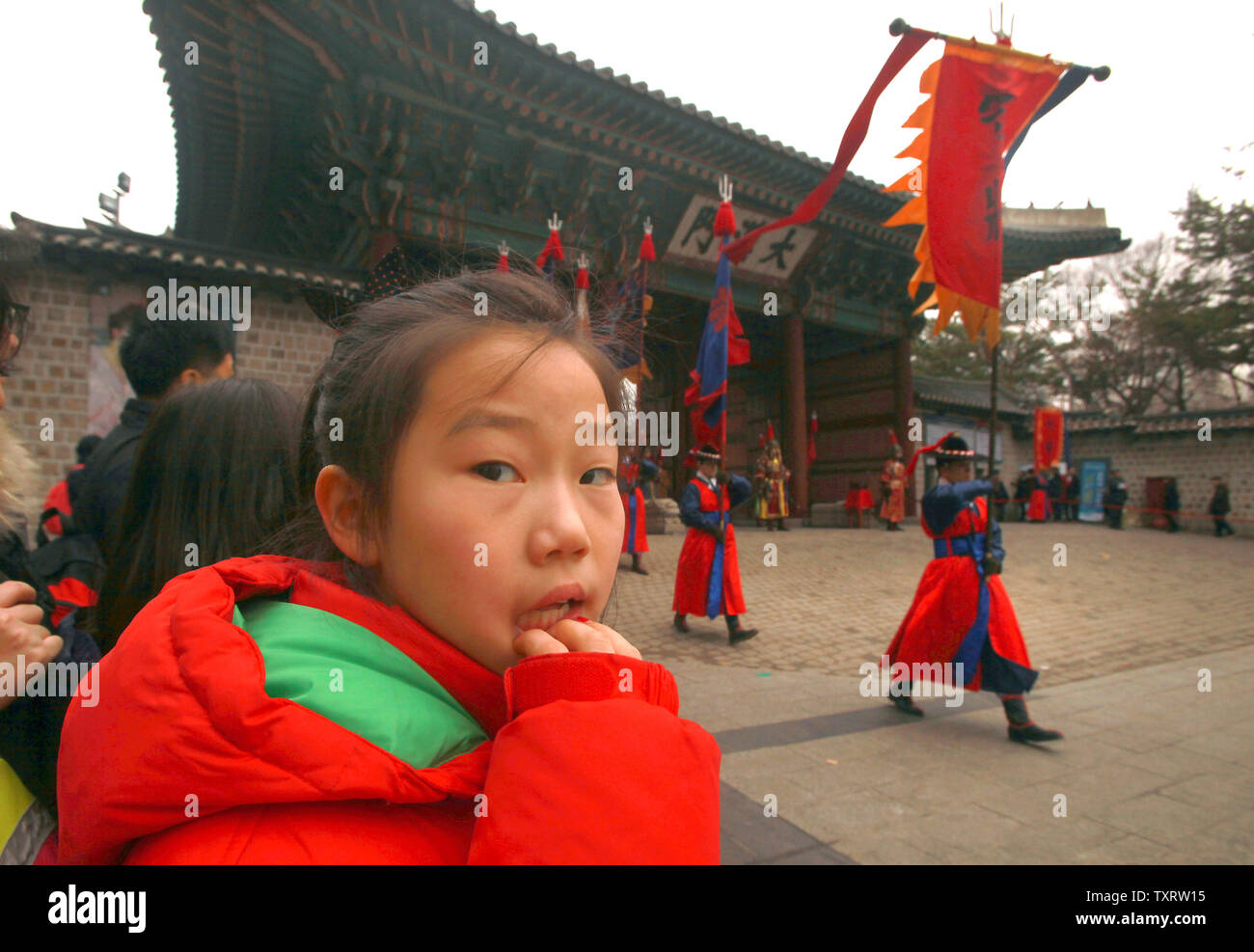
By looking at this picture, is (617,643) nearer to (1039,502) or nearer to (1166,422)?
(1039,502)

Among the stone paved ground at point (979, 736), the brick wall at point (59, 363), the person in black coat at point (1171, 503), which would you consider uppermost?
the brick wall at point (59, 363)

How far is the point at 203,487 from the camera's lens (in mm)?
1366

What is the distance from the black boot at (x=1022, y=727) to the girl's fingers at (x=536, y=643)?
4.09m

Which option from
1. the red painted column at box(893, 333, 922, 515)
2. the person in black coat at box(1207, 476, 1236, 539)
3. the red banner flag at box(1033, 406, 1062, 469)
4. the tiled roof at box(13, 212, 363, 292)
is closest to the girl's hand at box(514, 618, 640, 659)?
the tiled roof at box(13, 212, 363, 292)

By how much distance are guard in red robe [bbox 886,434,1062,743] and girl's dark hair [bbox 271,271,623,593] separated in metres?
3.82

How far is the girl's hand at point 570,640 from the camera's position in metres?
0.73

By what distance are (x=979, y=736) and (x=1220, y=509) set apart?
16.9 m

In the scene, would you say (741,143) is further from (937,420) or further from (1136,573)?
(937,420)

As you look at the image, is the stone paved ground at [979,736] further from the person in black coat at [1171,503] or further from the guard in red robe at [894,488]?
the person in black coat at [1171,503]

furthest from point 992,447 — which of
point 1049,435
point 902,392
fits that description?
point 1049,435

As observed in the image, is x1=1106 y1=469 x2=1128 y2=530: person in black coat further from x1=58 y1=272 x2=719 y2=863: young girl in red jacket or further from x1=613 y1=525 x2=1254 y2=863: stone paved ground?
x1=58 y1=272 x2=719 y2=863: young girl in red jacket

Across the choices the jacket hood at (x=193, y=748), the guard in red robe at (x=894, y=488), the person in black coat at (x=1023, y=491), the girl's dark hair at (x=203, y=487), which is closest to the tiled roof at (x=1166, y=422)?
the person in black coat at (x=1023, y=491)

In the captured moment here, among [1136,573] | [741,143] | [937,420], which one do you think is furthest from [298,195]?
[937,420]

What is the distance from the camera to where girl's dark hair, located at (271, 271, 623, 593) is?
843mm
